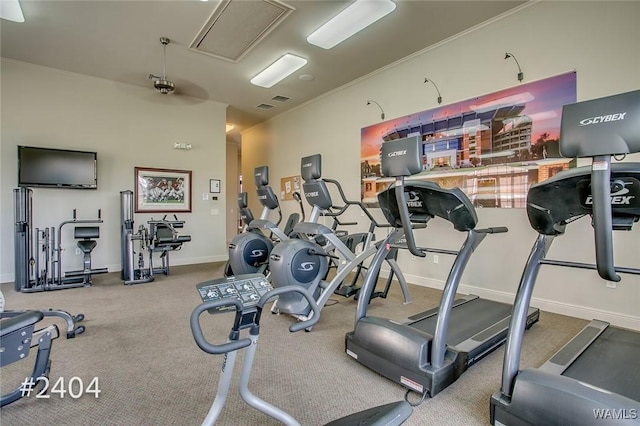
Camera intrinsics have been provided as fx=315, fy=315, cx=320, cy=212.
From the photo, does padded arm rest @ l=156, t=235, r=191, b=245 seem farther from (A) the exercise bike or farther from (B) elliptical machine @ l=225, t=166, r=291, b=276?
(A) the exercise bike

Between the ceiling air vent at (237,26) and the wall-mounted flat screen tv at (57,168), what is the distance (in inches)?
113

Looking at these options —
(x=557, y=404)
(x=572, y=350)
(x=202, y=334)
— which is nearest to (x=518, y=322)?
(x=557, y=404)

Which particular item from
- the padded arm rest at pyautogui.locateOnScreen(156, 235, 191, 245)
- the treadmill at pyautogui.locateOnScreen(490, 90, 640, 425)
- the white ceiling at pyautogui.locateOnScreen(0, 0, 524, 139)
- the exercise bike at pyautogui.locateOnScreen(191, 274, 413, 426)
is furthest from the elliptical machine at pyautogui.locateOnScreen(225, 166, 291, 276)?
the treadmill at pyautogui.locateOnScreen(490, 90, 640, 425)

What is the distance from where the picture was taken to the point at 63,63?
5.16 metres

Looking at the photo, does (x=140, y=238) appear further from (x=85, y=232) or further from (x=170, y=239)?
(x=85, y=232)

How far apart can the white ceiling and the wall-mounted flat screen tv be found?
4.80 ft

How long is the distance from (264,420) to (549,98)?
13.6 ft

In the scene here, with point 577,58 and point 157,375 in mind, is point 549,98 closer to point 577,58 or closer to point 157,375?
point 577,58

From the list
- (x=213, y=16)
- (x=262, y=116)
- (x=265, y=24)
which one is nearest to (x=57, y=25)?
Result: (x=213, y=16)

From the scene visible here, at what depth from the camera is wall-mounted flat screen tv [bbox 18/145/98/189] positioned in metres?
5.04

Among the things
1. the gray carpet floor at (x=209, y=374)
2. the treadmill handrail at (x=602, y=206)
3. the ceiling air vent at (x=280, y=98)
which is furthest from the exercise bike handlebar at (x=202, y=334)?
the ceiling air vent at (x=280, y=98)

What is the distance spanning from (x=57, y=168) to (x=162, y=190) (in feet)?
5.49

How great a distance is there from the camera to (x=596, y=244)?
1.41 meters

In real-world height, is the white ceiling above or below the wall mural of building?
above
